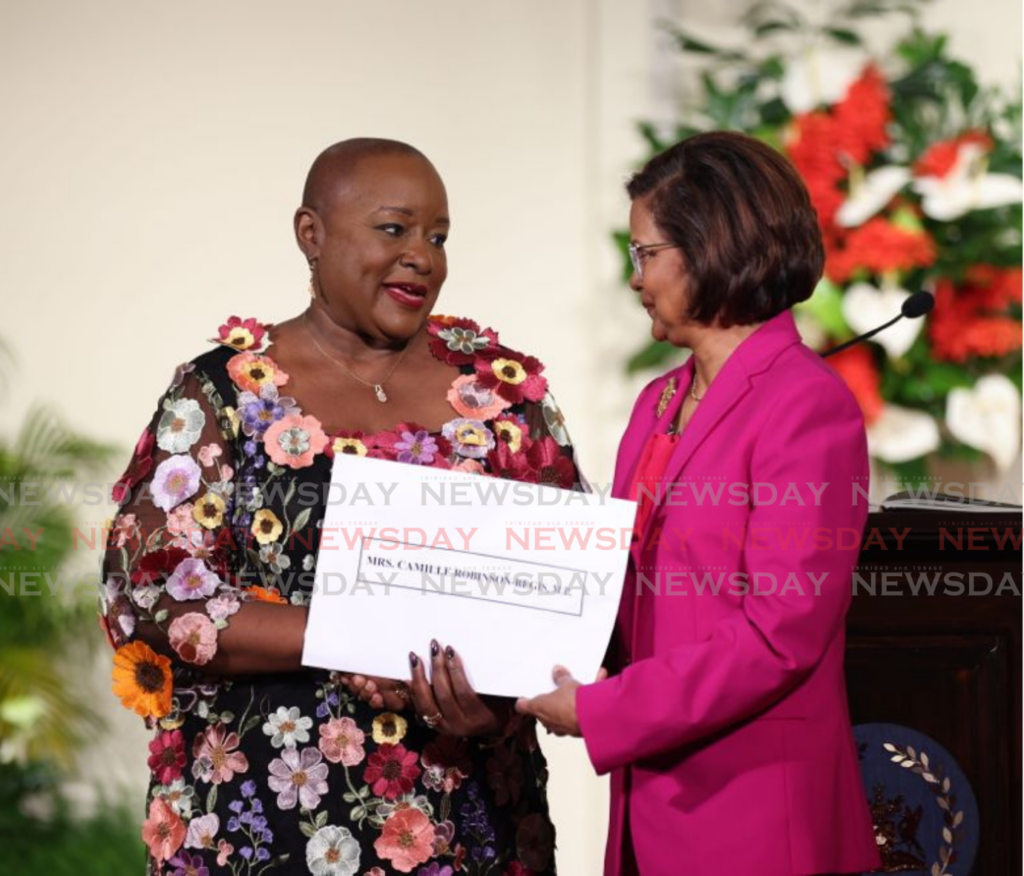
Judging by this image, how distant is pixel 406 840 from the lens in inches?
83.8

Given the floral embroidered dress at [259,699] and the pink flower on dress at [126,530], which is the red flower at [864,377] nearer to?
the floral embroidered dress at [259,699]

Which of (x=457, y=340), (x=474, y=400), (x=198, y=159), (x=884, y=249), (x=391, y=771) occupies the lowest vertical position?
(x=391, y=771)

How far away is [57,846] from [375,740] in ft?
7.74

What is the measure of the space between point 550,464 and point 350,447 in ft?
0.99

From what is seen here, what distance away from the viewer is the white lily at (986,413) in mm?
3826

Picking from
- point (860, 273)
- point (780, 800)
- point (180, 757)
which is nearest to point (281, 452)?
point (180, 757)

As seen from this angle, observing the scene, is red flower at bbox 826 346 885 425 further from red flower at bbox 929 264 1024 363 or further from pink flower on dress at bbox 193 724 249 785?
pink flower on dress at bbox 193 724 249 785

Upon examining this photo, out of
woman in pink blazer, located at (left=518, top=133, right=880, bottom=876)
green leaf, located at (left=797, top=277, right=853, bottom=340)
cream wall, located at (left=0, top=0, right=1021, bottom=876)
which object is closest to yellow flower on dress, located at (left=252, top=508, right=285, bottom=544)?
woman in pink blazer, located at (left=518, top=133, right=880, bottom=876)

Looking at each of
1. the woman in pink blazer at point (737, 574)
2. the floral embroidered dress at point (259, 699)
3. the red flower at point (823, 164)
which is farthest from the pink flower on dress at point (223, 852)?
the red flower at point (823, 164)

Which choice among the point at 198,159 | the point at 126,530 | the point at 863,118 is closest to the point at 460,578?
the point at 126,530

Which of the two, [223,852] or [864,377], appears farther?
[864,377]

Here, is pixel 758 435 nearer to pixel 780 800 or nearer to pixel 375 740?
pixel 780 800

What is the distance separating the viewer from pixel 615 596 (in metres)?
1.99

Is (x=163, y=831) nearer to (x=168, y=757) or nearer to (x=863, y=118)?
(x=168, y=757)
